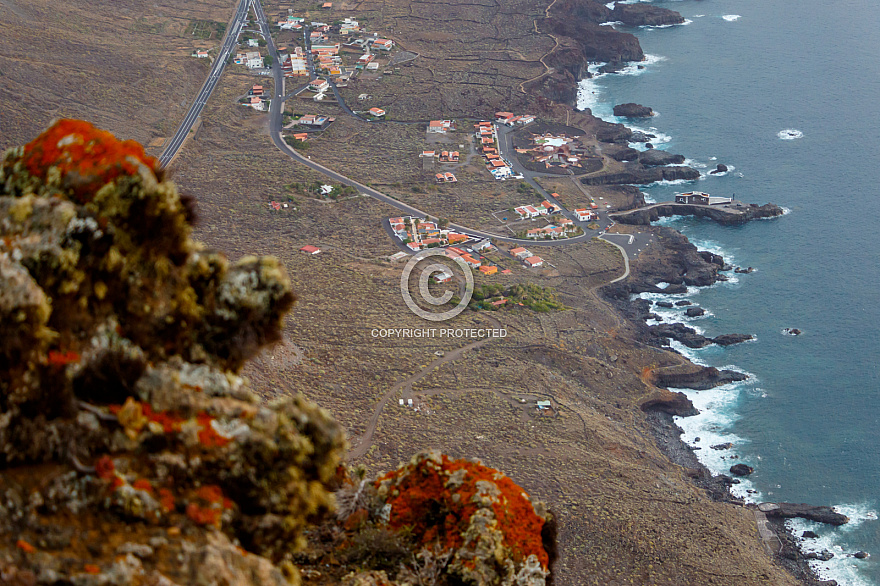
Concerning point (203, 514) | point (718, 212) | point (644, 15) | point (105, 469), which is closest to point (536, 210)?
point (718, 212)

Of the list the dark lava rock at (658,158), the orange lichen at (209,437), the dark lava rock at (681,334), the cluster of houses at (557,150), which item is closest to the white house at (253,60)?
the cluster of houses at (557,150)

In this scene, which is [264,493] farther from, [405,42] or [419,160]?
[405,42]

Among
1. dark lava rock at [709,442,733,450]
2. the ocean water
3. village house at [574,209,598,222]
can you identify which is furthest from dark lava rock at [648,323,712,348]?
village house at [574,209,598,222]

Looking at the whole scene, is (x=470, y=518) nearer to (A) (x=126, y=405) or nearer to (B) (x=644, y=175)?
(A) (x=126, y=405)

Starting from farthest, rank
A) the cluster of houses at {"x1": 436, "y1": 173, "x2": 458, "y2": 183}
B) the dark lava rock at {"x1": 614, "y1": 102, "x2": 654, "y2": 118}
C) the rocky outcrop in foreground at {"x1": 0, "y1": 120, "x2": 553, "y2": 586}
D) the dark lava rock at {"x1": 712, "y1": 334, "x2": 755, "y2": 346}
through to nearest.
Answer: the dark lava rock at {"x1": 614, "y1": 102, "x2": 654, "y2": 118}
the cluster of houses at {"x1": 436, "y1": 173, "x2": 458, "y2": 183}
the dark lava rock at {"x1": 712, "y1": 334, "x2": 755, "y2": 346}
the rocky outcrop in foreground at {"x1": 0, "y1": 120, "x2": 553, "y2": 586}

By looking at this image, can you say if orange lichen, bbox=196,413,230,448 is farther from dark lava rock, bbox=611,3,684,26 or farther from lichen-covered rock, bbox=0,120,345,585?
dark lava rock, bbox=611,3,684,26

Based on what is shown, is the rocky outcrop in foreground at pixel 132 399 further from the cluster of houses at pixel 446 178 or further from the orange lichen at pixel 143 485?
the cluster of houses at pixel 446 178
